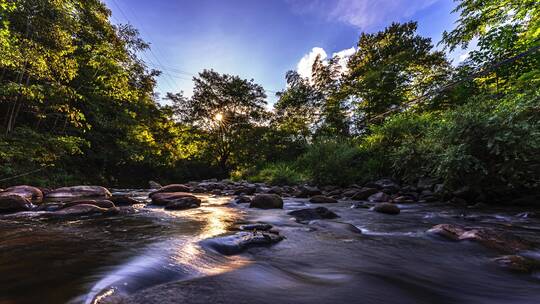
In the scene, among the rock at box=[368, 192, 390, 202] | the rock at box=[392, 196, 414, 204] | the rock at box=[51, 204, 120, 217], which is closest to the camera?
the rock at box=[51, 204, 120, 217]

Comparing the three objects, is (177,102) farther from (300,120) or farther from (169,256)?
(169,256)

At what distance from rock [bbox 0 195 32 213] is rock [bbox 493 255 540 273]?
6358 mm

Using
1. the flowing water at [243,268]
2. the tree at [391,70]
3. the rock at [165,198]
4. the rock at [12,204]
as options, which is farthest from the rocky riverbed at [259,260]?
the tree at [391,70]

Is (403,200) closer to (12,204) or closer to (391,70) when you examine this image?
(12,204)

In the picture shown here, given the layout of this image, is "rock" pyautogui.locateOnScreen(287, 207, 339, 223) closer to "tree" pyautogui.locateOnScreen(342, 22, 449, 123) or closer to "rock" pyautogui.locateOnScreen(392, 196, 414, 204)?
"rock" pyautogui.locateOnScreen(392, 196, 414, 204)

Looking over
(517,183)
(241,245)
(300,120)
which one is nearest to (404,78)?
(300,120)

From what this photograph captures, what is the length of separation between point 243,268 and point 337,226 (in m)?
2.15

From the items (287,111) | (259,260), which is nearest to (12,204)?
(259,260)

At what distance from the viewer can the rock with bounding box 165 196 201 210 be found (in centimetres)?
526

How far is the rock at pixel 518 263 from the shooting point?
78.4 inches

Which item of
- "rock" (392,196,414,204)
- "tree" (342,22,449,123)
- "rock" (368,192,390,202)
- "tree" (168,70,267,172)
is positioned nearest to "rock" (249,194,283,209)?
"rock" (368,192,390,202)

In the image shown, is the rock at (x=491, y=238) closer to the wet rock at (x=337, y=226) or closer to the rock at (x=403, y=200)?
the wet rock at (x=337, y=226)

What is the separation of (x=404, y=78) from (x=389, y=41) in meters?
3.86

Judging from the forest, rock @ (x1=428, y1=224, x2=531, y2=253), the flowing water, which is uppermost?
the forest
